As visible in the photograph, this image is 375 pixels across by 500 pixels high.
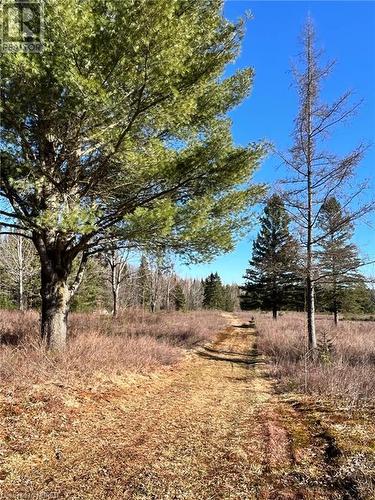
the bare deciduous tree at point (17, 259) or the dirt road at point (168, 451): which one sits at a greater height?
the bare deciduous tree at point (17, 259)

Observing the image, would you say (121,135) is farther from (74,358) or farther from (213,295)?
(213,295)

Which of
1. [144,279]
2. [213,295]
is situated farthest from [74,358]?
[213,295]

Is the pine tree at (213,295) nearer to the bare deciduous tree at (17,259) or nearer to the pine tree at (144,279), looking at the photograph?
the pine tree at (144,279)

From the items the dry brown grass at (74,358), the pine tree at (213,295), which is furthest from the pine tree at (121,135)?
the pine tree at (213,295)

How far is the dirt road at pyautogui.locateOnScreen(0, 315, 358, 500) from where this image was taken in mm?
3514

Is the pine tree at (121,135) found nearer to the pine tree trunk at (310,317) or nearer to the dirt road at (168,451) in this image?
the dirt road at (168,451)

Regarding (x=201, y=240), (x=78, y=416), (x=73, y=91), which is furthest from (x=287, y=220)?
(x=78, y=416)

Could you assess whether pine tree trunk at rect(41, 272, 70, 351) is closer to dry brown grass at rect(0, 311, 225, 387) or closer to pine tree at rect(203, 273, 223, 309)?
dry brown grass at rect(0, 311, 225, 387)

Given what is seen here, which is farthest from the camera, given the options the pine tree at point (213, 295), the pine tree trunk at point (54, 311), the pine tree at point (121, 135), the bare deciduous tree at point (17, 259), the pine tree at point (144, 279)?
the pine tree at point (213, 295)

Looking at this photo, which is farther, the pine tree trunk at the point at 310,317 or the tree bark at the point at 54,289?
the pine tree trunk at the point at 310,317

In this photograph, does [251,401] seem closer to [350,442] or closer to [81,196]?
[350,442]

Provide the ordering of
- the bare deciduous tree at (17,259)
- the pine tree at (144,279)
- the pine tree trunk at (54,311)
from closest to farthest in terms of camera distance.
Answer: the pine tree trunk at (54,311) → the bare deciduous tree at (17,259) → the pine tree at (144,279)

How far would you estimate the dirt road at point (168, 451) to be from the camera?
351 centimetres

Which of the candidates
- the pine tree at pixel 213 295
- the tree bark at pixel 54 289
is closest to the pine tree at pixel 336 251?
the tree bark at pixel 54 289
